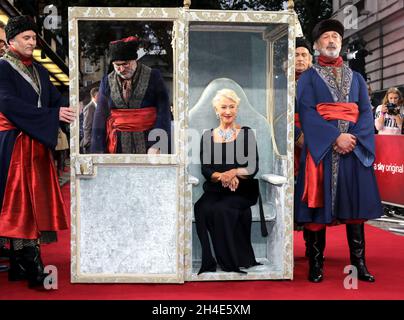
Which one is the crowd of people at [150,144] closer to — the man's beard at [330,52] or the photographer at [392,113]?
the man's beard at [330,52]

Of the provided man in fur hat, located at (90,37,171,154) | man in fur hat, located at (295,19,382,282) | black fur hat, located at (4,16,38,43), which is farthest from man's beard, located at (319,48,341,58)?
black fur hat, located at (4,16,38,43)

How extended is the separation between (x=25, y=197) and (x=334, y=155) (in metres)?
2.08

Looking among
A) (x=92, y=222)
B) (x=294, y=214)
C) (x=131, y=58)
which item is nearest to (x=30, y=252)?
(x=92, y=222)

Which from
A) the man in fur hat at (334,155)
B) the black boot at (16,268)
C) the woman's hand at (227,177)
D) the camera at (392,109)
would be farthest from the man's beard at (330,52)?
the camera at (392,109)

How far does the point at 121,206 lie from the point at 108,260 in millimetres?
372

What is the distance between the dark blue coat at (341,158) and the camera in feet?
14.9

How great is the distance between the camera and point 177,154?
4531 millimetres

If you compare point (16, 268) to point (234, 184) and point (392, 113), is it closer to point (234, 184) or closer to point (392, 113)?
point (234, 184)

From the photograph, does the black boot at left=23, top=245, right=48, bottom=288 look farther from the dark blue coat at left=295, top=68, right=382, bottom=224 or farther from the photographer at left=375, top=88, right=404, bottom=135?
the photographer at left=375, top=88, right=404, bottom=135

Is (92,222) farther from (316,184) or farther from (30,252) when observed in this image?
(316,184)

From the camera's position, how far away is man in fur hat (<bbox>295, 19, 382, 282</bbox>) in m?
4.54

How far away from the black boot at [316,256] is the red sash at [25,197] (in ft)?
5.67

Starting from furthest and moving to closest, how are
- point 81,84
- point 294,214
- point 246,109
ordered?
1. point 246,109
2. point 294,214
3. point 81,84

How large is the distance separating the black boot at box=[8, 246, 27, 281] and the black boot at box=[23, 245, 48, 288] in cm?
13
